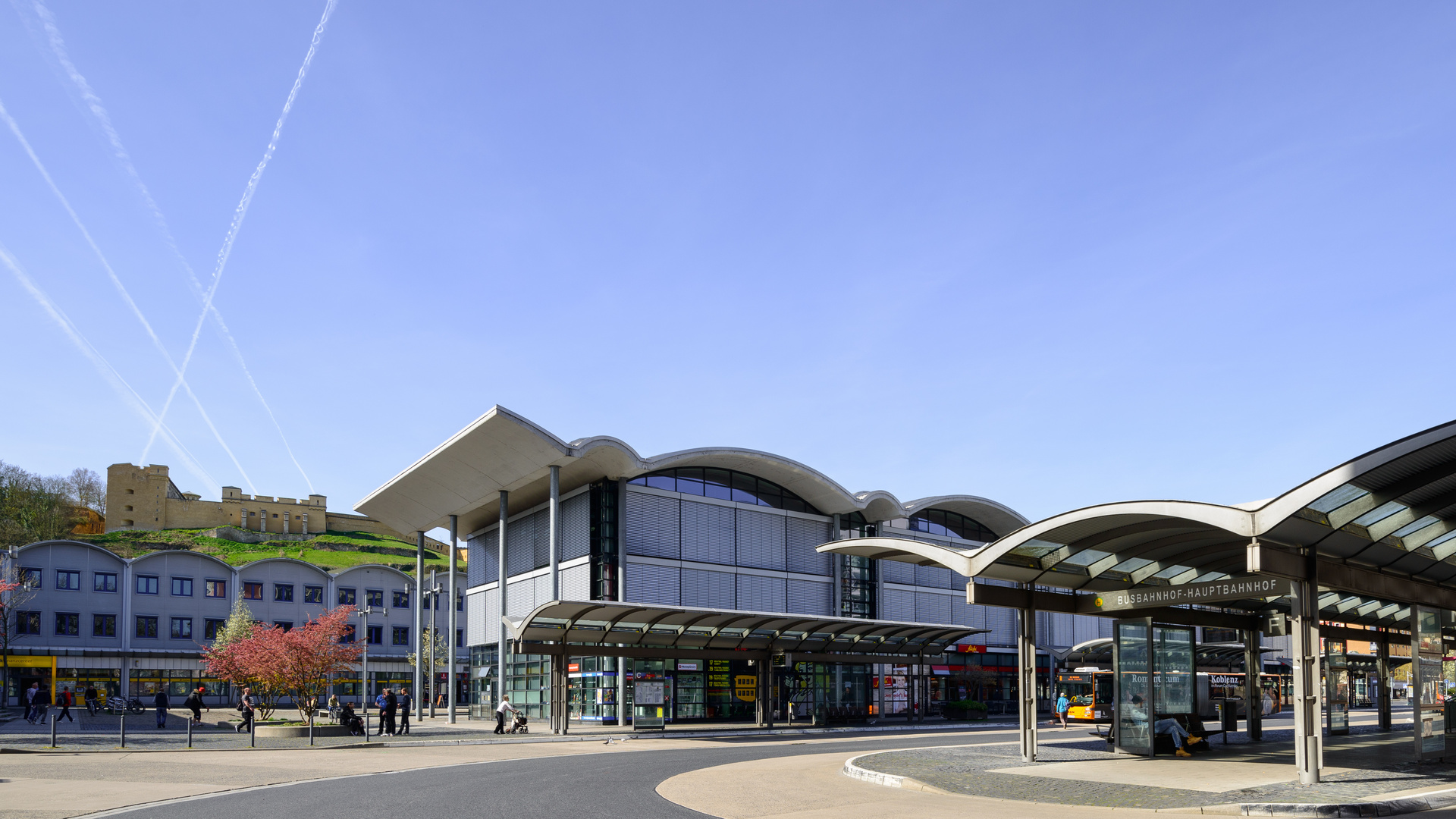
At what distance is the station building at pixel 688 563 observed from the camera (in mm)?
44594

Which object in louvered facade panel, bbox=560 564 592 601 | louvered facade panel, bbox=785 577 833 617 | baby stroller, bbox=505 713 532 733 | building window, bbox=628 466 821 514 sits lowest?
baby stroller, bbox=505 713 532 733

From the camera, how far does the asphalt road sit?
46.6 ft

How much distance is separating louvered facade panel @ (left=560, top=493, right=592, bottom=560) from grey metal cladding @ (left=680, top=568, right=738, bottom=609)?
4437 millimetres

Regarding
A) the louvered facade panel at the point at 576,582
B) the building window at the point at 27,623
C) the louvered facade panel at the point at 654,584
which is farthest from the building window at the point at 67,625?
the louvered facade panel at the point at 654,584

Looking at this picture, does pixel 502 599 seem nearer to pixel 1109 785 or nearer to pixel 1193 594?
pixel 1193 594

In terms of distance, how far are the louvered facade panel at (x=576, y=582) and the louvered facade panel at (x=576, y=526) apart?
0.58 m

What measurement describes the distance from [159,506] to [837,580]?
373 feet

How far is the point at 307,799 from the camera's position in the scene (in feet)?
52.5

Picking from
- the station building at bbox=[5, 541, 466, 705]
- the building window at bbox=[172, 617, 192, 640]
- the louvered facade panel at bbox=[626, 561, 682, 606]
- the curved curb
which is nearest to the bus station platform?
the curved curb

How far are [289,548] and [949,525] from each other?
322 feet

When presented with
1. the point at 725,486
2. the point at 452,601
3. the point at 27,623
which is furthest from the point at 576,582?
the point at 27,623

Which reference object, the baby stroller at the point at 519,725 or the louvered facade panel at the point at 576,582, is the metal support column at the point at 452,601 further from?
the baby stroller at the point at 519,725

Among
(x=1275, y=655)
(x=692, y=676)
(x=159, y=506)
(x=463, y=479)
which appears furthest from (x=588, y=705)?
(x=159, y=506)

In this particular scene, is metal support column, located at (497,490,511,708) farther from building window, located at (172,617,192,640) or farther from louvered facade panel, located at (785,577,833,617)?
building window, located at (172,617,192,640)
